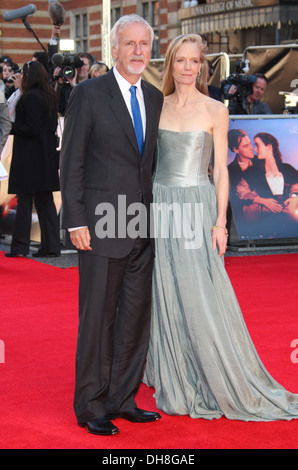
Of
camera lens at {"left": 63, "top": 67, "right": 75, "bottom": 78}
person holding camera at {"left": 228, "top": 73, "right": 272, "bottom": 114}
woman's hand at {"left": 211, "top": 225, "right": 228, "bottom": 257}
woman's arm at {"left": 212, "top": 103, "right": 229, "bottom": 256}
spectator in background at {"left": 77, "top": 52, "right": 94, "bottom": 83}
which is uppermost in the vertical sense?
spectator in background at {"left": 77, "top": 52, "right": 94, "bottom": 83}

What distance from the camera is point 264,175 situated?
8484mm

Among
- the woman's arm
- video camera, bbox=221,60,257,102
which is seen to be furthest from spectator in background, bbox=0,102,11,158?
the woman's arm

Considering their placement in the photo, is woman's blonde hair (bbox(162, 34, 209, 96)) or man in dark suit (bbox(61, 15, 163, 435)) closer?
man in dark suit (bbox(61, 15, 163, 435))

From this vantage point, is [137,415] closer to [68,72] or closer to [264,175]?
[264,175]

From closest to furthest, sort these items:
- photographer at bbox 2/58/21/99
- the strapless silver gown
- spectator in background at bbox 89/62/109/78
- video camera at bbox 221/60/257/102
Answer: the strapless silver gown → spectator in background at bbox 89/62/109/78 → video camera at bbox 221/60/257/102 → photographer at bbox 2/58/21/99

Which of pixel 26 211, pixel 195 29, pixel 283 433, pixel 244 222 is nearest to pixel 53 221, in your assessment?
pixel 26 211

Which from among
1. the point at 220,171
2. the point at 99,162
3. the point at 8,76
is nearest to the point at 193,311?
the point at 220,171

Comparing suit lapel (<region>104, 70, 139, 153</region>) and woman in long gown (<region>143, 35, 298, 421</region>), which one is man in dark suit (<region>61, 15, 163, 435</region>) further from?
woman in long gown (<region>143, 35, 298, 421</region>)

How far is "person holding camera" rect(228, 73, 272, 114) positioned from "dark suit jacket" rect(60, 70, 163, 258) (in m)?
6.27

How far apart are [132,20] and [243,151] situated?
16.7 ft

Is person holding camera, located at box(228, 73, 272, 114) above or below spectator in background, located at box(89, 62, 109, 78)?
below

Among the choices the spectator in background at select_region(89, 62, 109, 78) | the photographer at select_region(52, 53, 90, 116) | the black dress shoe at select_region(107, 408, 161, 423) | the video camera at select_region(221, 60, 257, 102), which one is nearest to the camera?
the black dress shoe at select_region(107, 408, 161, 423)

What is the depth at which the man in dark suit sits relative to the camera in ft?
10.9

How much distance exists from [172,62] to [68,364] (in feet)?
5.54
